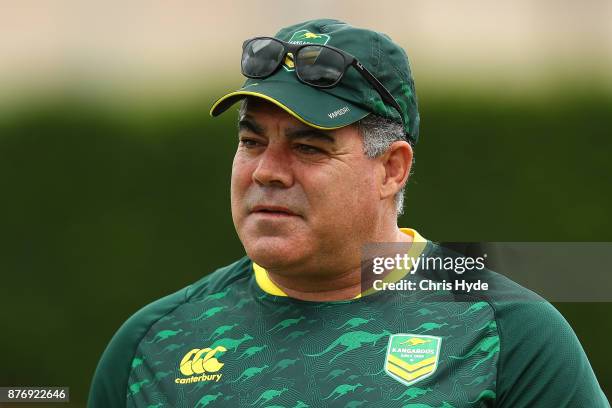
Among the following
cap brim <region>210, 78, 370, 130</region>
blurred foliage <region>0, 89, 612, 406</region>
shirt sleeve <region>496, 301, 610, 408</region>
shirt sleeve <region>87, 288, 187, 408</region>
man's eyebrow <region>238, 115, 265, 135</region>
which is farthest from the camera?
blurred foliage <region>0, 89, 612, 406</region>

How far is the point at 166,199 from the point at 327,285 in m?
3.37

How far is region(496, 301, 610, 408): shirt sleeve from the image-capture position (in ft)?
8.65

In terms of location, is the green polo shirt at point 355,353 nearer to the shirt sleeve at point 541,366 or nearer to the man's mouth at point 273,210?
the shirt sleeve at point 541,366

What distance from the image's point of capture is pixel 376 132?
2.92m

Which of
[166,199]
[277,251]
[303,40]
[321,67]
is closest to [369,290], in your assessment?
[277,251]

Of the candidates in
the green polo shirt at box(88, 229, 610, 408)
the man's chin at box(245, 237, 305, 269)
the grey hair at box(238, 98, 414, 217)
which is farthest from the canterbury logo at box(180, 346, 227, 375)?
the grey hair at box(238, 98, 414, 217)

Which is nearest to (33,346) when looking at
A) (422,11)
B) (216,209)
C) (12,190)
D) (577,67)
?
(12,190)

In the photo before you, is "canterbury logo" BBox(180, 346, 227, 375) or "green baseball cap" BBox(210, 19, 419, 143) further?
"canterbury logo" BBox(180, 346, 227, 375)

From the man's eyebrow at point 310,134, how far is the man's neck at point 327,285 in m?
0.39

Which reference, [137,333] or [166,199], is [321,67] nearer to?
[137,333]

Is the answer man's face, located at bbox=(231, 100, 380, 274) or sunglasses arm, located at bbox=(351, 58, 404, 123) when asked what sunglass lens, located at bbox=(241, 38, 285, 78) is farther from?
sunglasses arm, located at bbox=(351, 58, 404, 123)

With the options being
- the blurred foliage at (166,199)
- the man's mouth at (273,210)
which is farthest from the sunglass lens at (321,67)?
the blurred foliage at (166,199)

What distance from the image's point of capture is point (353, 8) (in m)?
6.95

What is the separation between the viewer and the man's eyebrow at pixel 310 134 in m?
2.82
